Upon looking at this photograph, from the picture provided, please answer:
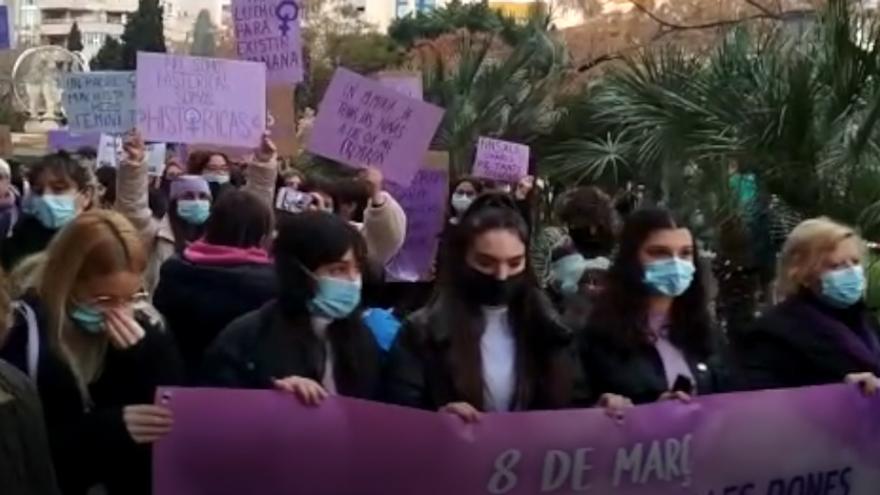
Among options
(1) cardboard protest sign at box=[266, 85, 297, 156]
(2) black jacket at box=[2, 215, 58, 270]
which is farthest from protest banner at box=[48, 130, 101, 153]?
(2) black jacket at box=[2, 215, 58, 270]

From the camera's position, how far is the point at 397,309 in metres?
7.17

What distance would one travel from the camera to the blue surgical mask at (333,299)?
4.30 meters

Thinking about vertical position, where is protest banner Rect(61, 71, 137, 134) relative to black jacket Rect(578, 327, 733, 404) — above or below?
above

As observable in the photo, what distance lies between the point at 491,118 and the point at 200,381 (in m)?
14.8

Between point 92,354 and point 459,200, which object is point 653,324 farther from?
point 459,200

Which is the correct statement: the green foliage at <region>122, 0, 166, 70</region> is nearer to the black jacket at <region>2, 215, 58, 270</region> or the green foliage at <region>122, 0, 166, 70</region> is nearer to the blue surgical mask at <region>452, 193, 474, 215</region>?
the blue surgical mask at <region>452, 193, 474, 215</region>

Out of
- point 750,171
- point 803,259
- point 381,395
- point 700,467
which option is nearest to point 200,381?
point 381,395

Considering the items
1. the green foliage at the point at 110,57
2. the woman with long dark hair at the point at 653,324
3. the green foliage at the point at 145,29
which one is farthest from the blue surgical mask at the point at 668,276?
the green foliage at the point at 110,57

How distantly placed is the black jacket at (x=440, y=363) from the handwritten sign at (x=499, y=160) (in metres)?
7.53

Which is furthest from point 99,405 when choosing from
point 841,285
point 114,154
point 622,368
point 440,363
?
point 114,154

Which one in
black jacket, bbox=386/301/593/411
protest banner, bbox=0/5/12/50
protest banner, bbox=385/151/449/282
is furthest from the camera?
protest banner, bbox=0/5/12/50

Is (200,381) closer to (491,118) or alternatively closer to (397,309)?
(397,309)

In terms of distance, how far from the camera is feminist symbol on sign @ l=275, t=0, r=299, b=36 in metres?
8.70

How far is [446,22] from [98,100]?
118 feet
